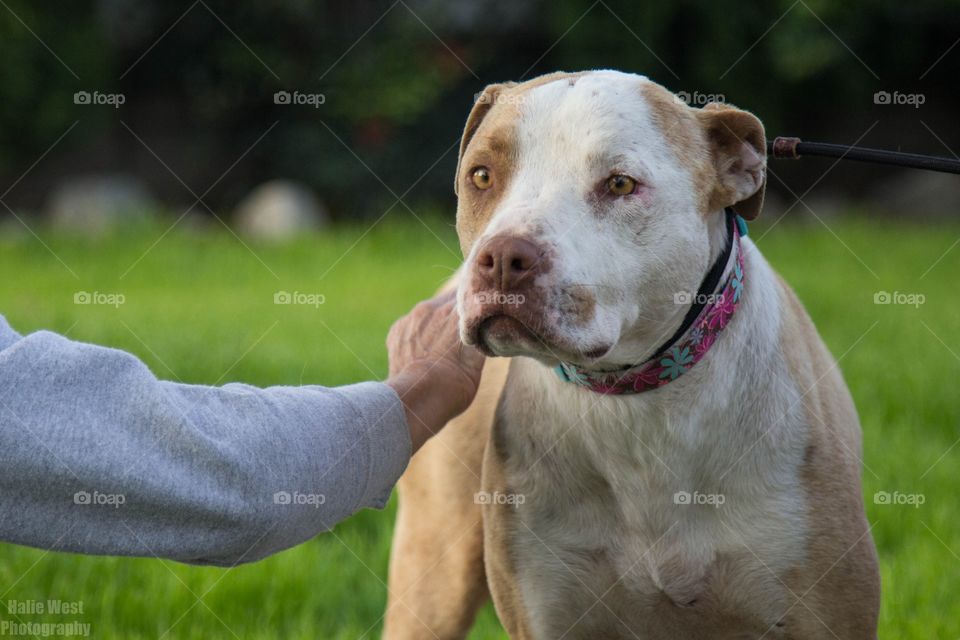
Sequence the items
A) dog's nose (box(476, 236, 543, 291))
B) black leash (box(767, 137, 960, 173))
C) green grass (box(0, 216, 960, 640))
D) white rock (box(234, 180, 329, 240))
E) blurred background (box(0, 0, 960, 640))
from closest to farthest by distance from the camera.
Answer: dog's nose (box(476, 236, 543, 291))
black leash (box(767, 137, 960, 173))
green grass (box(0, 216, 960, 640))
blurred background (box(0, 0, 960, 640))
white rock (box(234, 180, 329, 240))

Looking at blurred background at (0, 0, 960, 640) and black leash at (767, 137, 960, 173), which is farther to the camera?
blurred background at (0, 0, 960, 640)

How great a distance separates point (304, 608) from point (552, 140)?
2.01 m

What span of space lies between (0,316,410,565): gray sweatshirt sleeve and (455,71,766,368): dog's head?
1.54ft

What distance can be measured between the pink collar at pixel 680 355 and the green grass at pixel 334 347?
138 centimetres

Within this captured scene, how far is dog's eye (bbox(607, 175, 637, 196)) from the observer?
261cm

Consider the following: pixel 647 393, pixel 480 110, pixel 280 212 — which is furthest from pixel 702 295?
pixel 280 212

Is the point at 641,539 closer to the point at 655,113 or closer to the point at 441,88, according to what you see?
the point at 655,113

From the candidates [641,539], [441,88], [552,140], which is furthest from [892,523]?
[441,88]

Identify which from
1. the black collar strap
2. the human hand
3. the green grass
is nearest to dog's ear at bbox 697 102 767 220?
the black collar strap

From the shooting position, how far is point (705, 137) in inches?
111

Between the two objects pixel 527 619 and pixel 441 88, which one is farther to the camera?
pixel 441 88

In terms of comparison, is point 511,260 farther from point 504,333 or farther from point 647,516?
point 647,516

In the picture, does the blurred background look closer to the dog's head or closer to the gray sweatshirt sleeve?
the dog's head

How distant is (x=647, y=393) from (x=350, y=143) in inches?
383
